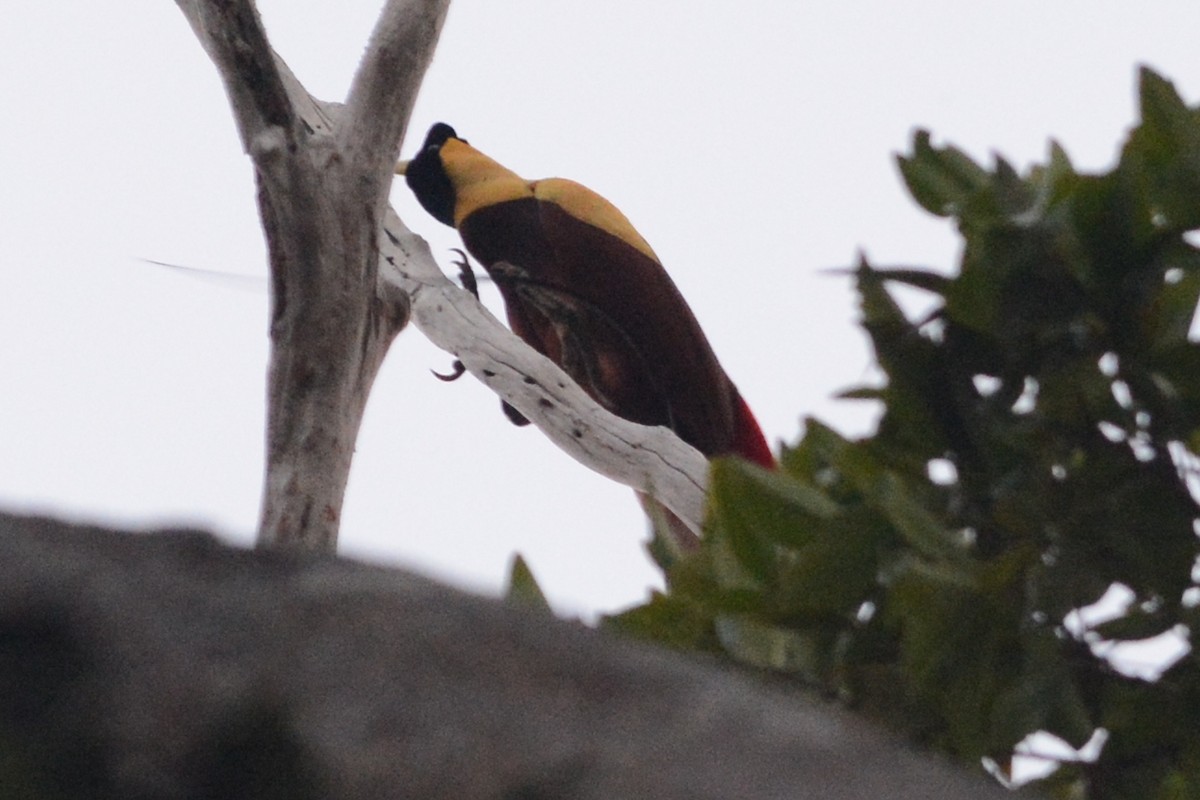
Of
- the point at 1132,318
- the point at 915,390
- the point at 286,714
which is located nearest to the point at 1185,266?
the point at 1132,318

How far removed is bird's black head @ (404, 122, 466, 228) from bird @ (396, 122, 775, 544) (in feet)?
0.22

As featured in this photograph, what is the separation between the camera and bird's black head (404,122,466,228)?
102 inches

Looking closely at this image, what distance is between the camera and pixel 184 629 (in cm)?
47

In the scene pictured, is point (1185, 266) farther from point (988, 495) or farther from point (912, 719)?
point (912, 719)

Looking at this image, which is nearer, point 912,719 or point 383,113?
point 912,719

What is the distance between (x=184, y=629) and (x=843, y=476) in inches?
20.9

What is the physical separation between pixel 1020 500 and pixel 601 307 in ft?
5.01

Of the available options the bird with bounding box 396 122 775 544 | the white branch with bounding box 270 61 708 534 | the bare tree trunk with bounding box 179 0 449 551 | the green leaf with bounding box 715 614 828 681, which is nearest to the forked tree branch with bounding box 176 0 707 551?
the bare tree trunk with bounding box 179 0 449 551

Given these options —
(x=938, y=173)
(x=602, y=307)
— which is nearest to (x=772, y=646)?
(x=938, y=173)

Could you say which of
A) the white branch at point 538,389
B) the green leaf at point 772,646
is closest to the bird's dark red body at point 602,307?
the white branch at point 538,389

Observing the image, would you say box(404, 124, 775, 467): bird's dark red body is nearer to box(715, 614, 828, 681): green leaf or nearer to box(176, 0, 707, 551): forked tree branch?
box(176, 0, 707, 551): forked tree branch

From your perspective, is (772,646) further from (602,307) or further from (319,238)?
(602,307)

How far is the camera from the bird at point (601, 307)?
225 cm

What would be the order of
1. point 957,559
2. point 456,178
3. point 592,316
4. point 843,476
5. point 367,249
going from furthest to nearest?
point 456,178 < point 592,316 < point 367,249 < point 843,476 < point 957,559
